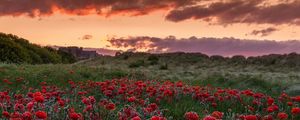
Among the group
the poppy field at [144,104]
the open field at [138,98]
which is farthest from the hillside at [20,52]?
the poppy field at [144,104]

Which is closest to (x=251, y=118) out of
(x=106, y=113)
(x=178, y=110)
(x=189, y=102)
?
(x=106, y=113)

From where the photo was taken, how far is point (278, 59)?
4478cm

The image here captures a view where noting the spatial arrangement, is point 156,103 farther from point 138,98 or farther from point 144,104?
point 144,104

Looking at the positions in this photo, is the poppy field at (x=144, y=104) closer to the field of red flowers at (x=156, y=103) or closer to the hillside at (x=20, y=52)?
the field of red flowers at (x=156, y=103)

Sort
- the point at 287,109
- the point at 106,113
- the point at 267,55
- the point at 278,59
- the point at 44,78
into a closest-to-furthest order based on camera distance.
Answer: the point at 106,113 < the point at 287,109 < the point at 44,78 < the point at 278,59 < the point at 267,55

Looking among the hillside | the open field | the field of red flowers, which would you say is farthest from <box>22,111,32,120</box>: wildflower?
the hillside

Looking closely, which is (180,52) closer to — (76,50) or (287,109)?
(287,109)

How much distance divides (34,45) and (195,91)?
4826cm

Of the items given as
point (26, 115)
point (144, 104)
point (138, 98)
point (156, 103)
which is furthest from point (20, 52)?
point (26, 115)

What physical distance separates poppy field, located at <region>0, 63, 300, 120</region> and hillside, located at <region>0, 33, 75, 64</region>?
2892cm

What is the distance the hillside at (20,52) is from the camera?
47.9 m

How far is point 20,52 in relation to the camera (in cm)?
4975

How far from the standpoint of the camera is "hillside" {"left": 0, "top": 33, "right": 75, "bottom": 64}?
47875 mm

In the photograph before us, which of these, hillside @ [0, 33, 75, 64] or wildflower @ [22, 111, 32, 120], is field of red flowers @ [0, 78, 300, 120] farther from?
hillside @ [0, 33, 75, 64]
